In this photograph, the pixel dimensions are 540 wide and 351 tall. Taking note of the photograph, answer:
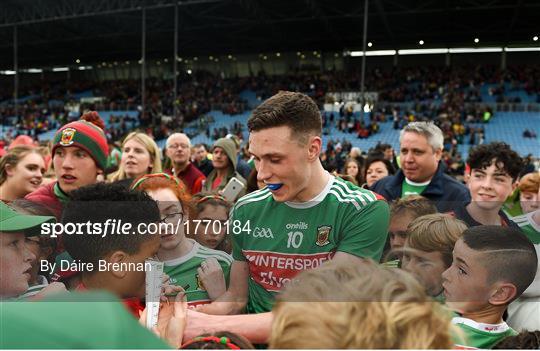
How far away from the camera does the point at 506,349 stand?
133 cm

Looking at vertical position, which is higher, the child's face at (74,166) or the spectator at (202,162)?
the child's face at (74,166)

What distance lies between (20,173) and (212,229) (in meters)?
2.17

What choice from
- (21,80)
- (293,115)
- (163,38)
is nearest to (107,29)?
Answer: (163,38)

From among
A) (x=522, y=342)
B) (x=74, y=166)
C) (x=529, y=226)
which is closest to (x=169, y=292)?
(x=522, y=342)

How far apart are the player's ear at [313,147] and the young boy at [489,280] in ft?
2.00

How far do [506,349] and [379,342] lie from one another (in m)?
0.78

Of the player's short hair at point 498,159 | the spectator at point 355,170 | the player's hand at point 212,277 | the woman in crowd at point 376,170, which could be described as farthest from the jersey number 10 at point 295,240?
the spectator at point 355,170

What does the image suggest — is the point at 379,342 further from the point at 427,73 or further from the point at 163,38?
the point at 163,38

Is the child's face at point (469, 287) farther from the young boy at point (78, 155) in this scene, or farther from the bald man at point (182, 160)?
the bald man at point (182, 160)

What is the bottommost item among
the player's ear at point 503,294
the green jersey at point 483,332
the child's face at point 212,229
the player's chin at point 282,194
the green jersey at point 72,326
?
the green jersey at point 483,332

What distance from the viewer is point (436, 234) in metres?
1.57

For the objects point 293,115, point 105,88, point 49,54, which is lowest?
point 293,115

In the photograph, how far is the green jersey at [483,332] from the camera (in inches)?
56.7

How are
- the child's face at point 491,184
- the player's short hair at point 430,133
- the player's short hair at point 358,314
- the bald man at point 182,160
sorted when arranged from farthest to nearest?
the bald man at point 182,160
the player's short hair at point 430,133
the child's face at point 491,184
the player's short hair at point 358,314
